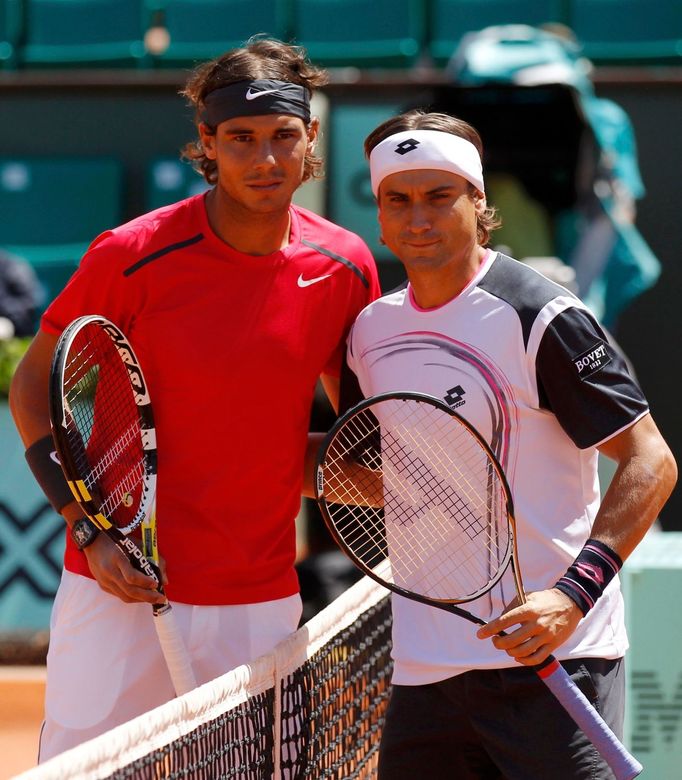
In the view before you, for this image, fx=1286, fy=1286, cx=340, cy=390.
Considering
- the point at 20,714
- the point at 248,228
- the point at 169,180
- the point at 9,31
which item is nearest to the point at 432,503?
the point at 248,228

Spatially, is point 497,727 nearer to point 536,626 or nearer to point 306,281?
point 536,626

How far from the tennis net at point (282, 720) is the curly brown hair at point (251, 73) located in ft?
3.62

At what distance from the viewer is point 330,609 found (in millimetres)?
3037

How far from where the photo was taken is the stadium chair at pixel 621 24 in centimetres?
761

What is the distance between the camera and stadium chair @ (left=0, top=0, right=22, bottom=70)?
8.18 meters

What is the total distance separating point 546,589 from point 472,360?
18.2 inches

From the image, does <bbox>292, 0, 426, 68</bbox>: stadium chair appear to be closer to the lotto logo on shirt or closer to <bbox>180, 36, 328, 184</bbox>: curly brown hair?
<bbox>180, 36, 328, 184</bbox>: curly brown hair

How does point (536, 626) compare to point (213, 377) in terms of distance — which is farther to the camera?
point (213, 377)

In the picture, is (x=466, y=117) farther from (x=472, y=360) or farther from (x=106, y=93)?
(x=472, y=360)

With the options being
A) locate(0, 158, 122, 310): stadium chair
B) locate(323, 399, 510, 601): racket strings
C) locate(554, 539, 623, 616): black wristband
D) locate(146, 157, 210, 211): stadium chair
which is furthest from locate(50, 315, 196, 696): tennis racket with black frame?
locate(0, 158, 122, 310): stadium chair

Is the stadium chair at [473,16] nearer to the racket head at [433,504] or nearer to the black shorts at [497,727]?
the racket head at [433,504]

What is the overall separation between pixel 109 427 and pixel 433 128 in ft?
3.23

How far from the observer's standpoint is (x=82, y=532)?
2695 mm

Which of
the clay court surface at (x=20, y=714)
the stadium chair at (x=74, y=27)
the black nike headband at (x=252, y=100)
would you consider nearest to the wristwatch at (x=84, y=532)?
the black nike headband at (x=252, y=100)
